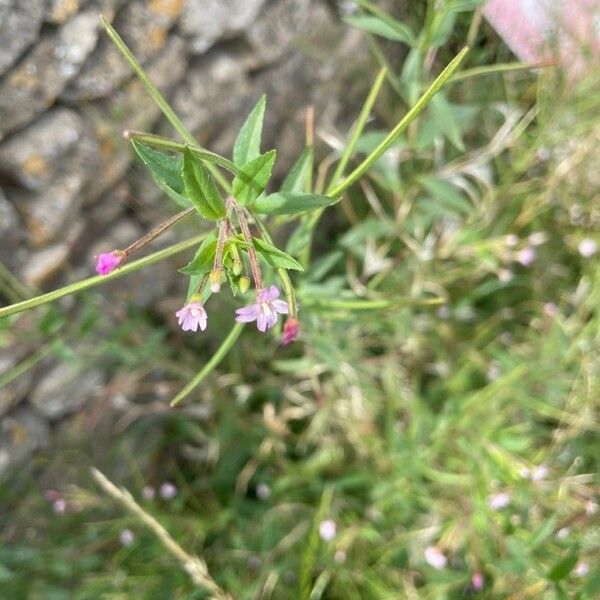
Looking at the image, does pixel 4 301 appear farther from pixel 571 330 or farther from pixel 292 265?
pixel 571 330

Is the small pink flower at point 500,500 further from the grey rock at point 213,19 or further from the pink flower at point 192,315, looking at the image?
the grey rock at point 213,19

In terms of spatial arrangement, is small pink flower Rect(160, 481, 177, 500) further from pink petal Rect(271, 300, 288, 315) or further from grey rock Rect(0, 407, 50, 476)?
pink petal Rect(271, 300, 288, 315)

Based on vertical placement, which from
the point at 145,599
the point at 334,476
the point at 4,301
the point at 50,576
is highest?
the point at 4,301

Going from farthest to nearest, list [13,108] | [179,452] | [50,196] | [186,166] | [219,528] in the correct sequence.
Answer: [179,452] → [219,528] → [50,196] → [13,108] → [186,166]

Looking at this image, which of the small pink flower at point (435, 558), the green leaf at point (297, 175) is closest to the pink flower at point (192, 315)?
the green leaf at point (297, 175)

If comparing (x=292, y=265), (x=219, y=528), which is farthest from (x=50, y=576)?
(x=292, y=265)

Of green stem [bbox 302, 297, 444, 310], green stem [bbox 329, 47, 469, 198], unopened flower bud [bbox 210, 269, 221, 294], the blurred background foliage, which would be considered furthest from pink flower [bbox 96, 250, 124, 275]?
the blurred background foliage
